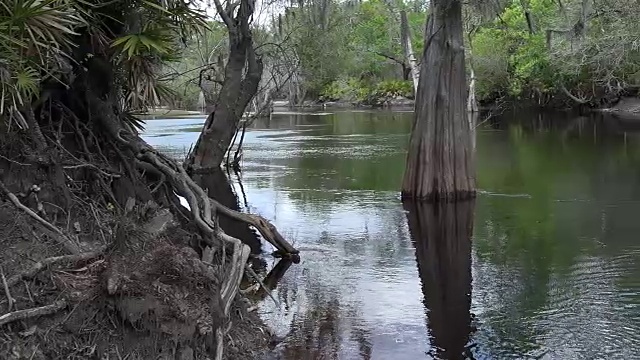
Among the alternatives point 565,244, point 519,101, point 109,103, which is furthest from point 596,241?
point 519,101

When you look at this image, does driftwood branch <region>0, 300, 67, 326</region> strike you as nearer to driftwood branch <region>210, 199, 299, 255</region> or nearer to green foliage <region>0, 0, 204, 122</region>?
green foliage <region>0, 0, 204, 122</region>

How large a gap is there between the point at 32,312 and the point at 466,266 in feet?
21.5

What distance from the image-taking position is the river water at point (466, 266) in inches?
285

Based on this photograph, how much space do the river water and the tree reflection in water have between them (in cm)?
3

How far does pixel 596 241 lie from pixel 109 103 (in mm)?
7733

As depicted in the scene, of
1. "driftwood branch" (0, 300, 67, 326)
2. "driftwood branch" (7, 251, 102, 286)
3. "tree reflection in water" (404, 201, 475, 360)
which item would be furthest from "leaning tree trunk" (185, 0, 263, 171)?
"driftwood branch" (0, 300, 67, 326)

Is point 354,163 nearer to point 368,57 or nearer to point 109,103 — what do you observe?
point 109,103

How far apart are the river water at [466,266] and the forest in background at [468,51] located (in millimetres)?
3812

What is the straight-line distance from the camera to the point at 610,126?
115 ft

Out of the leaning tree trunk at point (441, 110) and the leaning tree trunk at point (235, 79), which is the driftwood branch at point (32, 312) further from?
the leaning tree trunk at point (235, 79)

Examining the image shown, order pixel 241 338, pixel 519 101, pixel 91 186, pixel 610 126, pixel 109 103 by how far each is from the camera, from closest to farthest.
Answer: pixel 241 338 < pixel 91 186 < pixel 109 103 < pixel 610 126 < pixel 519 101

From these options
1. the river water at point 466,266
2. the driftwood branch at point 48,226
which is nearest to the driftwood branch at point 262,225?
the river water at point 466,266

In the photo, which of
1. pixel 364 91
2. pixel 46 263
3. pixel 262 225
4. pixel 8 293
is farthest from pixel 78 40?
pixel 364 91

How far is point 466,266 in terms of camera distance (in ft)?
33.6
